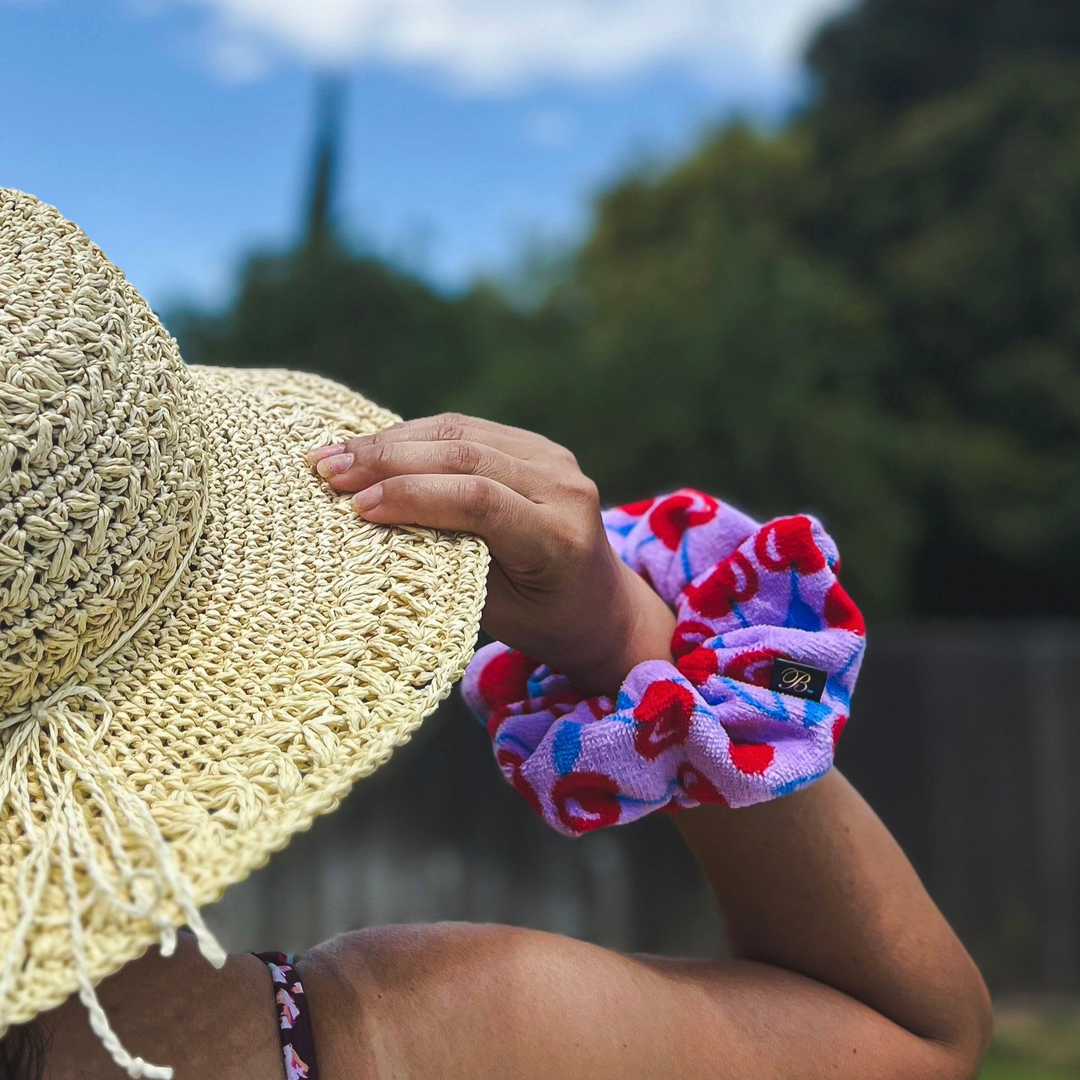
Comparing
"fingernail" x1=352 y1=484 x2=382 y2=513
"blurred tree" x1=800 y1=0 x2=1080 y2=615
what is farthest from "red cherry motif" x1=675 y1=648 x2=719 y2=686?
"blurred tree" x1=800 y1=0 x2=1080 y2=615

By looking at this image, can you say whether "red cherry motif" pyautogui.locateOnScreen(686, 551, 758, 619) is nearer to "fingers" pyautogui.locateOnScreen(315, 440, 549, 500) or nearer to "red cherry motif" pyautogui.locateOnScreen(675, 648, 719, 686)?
"red cherry motif" pyautogui.locateOnScreen(675, 648, 719, 686)

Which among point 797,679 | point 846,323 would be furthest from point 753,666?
point 846,323

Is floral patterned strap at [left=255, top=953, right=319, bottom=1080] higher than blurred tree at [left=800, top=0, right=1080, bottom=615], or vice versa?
blurred tree at [left=800, top=0, right=1080, bottom=615]

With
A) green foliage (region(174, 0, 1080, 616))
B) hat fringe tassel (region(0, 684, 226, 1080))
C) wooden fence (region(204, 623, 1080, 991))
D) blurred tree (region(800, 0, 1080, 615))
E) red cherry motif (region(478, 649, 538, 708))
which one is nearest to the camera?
hat fringe tassel (region(0, 684, 226, 1080))

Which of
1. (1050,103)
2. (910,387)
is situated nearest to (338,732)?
(910,387)

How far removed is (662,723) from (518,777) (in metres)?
0.16

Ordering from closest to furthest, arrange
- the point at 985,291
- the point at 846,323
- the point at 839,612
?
the point at 839,612, the point at 846,323, the point at 985,291

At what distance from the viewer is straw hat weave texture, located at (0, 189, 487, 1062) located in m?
0.69

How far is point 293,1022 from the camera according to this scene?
85cm

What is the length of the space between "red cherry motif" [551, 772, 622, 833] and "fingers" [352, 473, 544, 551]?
0.72ft

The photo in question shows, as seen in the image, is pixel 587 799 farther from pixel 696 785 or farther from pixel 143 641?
pixel 143 641

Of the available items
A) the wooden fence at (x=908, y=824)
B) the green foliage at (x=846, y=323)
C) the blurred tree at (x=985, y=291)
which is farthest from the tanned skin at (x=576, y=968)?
the blurred tree at (x=985, y=291)

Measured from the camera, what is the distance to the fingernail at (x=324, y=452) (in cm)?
101

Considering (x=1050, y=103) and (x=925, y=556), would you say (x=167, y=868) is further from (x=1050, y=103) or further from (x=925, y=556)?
(x=1050, y=103)
